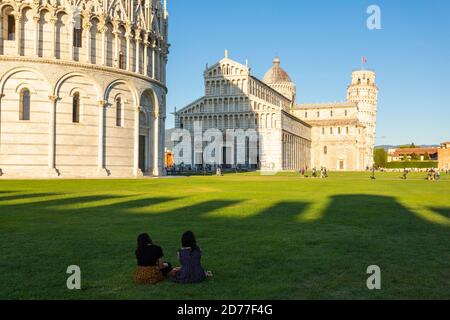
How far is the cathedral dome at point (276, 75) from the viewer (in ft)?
459

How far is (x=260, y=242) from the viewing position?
11539mm

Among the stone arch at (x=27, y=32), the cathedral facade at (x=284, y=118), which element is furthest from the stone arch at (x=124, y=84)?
the cathedral facade at (x=284, y=118)

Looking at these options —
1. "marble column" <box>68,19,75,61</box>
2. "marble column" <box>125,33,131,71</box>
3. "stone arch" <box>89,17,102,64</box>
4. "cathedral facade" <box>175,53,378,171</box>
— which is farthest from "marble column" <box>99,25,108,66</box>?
"cathedral facade" <box>175,53,378,171</box>

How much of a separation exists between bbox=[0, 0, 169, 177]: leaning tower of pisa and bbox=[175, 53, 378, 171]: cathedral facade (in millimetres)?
55780

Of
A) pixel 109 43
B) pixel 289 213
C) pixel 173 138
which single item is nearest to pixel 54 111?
pixel 109 43

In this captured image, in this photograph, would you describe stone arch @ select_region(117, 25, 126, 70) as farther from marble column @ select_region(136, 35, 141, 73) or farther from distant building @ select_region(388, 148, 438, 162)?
distant building @ select_region(388, 148, 438, 162)

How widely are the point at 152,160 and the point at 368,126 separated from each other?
11017 centimetres

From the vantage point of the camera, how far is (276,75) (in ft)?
462

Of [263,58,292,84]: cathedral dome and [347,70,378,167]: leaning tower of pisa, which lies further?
[347,70,378,167]: leaning tower of pisa

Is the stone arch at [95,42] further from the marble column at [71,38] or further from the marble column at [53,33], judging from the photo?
the marble column at [53,33]

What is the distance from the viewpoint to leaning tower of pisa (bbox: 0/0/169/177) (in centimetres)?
3922

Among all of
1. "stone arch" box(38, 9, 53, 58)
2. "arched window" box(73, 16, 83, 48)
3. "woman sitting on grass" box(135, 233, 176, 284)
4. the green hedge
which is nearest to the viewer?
"woman sitting on grass" box(135, 233, 176, 284)

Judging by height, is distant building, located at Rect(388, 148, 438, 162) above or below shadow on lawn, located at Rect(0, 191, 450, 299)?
above

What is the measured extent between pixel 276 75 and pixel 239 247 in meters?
133
